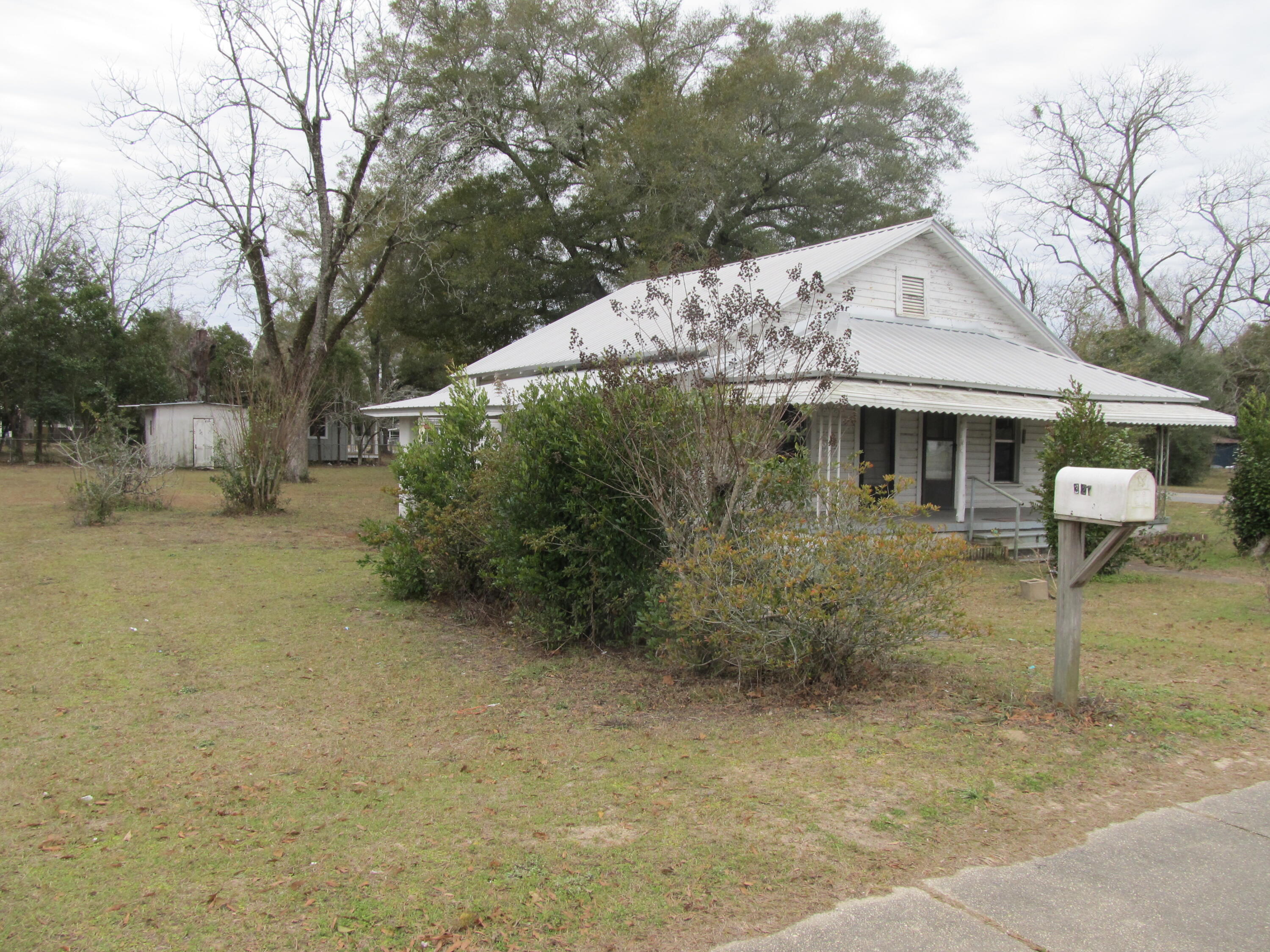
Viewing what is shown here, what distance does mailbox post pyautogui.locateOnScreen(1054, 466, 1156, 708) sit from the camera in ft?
16.0

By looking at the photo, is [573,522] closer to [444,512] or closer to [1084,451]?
[444,512]

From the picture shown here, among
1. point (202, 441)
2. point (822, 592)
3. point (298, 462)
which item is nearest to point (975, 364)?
point (822, 592)

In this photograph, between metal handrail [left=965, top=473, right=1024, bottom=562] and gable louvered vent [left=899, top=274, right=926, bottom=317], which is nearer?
metal handrail [left=965, top=473, right=1024, bottom=562]

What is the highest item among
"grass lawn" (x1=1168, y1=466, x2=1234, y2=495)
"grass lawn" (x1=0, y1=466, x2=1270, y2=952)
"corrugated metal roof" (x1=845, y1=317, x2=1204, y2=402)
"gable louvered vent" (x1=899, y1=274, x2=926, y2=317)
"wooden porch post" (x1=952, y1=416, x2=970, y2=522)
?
"gable louvered vent" (x1=899, y1=274, x2=926, y2=317)

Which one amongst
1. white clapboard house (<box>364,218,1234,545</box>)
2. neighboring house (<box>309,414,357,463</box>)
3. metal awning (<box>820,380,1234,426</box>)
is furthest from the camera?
neighboring house (<box>309,414,357,463</box>)

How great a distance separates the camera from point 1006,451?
17594mm

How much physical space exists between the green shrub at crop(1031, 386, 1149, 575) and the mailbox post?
596 cm

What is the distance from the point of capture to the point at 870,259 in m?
16.0

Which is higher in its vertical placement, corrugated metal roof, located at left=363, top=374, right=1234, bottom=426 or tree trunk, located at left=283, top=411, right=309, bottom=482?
corrugated metal roof, located at left=363, top=374, right=1234, bottom=426

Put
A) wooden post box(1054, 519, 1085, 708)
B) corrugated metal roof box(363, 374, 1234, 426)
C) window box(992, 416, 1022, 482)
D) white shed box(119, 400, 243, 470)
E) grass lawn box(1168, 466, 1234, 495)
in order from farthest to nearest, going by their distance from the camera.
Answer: white shed box(119, 400, 243, 470) → grass lawn box(1168, 466, 1234, 495) → window box(992, 416, 1022, 482) → corrugated metal roof box(363, 374, 1234, 426) → wooden post box(1054, 519, 1085, 708)

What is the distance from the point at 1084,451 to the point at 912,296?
677 centimetres

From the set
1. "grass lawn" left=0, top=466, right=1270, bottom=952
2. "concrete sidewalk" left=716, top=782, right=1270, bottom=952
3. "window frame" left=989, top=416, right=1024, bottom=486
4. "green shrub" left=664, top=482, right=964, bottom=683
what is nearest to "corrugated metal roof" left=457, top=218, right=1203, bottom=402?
"window frame" left=989, top=416, right=1024, bottom=486

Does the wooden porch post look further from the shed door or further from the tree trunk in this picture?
the shed door

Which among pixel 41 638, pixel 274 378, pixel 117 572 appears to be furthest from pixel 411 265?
pixel 41 638
